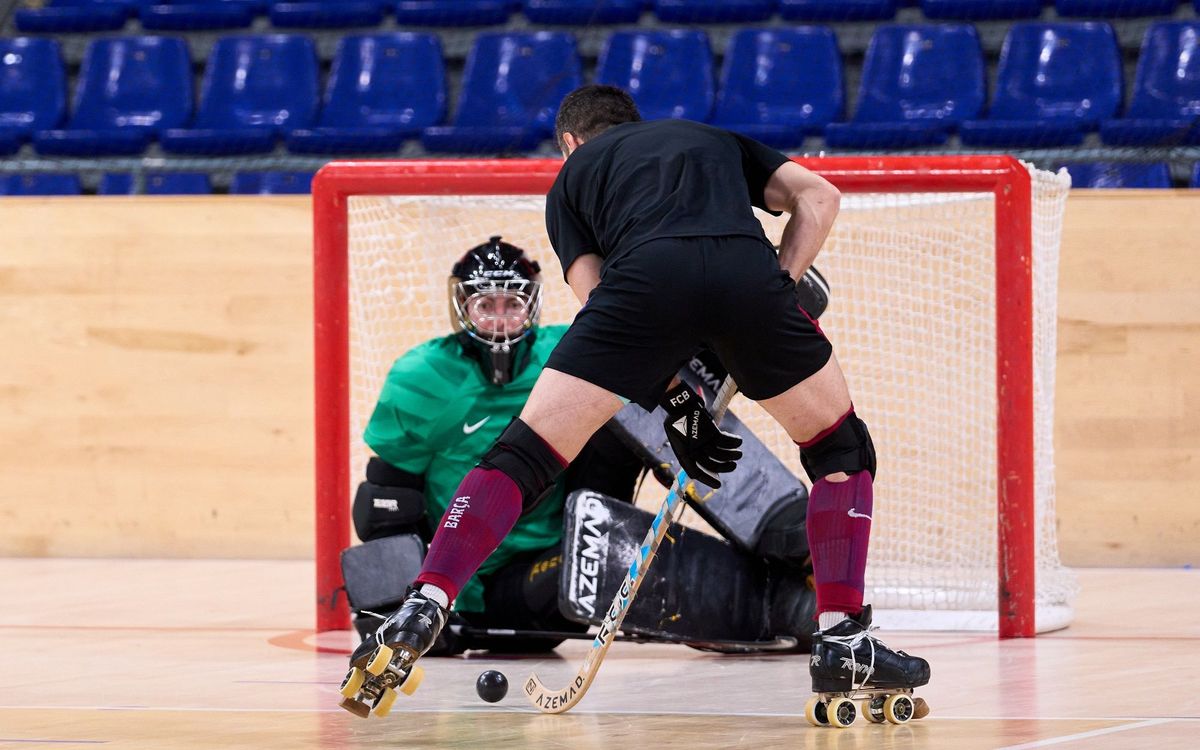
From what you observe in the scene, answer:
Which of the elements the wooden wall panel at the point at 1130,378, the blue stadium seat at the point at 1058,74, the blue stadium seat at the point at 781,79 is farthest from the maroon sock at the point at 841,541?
the blue stadium seat at the point at 781,79

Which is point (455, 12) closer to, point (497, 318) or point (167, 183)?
point (167, 183)

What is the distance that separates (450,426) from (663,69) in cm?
375

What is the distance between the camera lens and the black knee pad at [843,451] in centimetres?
309

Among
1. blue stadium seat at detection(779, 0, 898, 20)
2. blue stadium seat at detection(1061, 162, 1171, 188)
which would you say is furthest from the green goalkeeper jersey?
blue stadium seat at detection(779, 0, 898, 20)

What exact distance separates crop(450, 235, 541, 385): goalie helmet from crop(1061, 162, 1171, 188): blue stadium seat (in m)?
2.63

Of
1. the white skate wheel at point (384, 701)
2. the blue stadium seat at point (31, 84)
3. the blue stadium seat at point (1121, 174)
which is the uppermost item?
the blue stadium seat at point (31, 84)

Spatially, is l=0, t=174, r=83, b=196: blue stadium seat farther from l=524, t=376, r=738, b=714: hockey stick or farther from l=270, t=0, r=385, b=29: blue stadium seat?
l=524, t=376, r=738, b=714: hockey stick

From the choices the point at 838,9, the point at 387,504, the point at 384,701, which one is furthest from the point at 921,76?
the point at 384,701

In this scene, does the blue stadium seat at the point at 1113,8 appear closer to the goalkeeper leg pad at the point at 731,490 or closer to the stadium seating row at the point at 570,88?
the stadium seating row at the point at 570,88

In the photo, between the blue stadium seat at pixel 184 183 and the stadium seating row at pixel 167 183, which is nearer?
the stadium seating row at pixel 167 183

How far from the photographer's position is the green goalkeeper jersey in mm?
4156

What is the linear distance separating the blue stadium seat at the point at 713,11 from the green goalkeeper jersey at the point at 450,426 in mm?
3920

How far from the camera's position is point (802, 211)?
10.1 feet

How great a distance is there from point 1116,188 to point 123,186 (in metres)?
4.05
